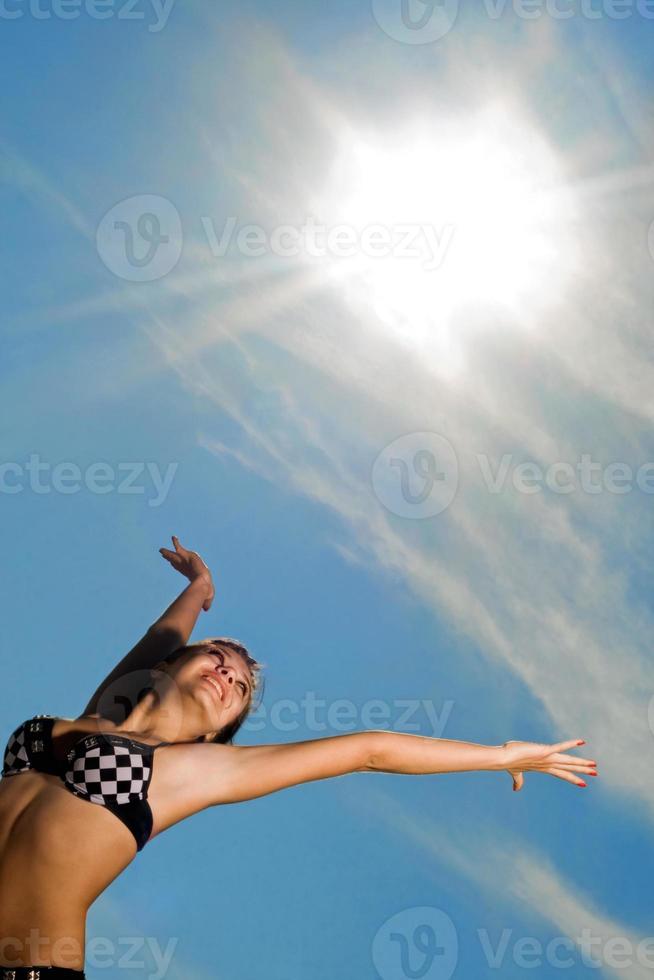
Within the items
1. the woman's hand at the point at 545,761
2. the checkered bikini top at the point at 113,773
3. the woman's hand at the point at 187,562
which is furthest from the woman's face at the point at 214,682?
the woman's hand at the point at 545,761

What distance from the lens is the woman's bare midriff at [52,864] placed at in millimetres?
5086

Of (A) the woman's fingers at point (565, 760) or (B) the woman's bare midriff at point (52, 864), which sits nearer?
(B) the woman's bare midriff at point (52, 864)

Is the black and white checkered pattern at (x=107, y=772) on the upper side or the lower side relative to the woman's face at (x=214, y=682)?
lower

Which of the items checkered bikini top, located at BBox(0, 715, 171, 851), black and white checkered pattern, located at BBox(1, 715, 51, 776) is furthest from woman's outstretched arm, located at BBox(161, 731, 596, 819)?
black and white checkered pattern, located at BBox(1, 715, 51, 776)

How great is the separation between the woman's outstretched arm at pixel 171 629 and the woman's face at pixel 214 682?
36 centimetres

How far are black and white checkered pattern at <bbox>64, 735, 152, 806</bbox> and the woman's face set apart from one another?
0.81m

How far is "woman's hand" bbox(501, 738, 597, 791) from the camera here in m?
6.05

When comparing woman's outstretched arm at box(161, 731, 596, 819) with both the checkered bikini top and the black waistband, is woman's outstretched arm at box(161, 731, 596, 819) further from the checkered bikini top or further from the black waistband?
the black waistband

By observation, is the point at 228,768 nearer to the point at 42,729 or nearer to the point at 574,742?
the point at 42,729

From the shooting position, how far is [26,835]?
529cm

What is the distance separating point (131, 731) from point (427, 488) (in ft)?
21.6

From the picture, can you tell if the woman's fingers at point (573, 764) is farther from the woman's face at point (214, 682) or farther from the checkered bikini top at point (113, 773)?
the checkered bikini top at point (113, 773)

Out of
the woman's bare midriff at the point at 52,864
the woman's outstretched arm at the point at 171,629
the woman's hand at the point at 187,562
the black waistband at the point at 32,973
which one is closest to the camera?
the black waistband at the point at 32,973

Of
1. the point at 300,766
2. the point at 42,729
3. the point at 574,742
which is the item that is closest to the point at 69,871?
the point at 42,729
